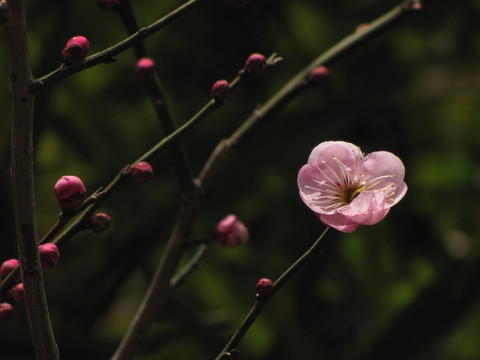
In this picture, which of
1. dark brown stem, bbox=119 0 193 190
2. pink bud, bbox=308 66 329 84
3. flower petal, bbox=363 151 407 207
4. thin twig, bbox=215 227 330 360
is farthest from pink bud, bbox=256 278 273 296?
pink bud, bbox=308 66 329 84

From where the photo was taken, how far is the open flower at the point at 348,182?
0.55m

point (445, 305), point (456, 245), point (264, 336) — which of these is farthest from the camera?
point (456, 245)

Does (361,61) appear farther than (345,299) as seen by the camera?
Yes

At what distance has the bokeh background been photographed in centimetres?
140

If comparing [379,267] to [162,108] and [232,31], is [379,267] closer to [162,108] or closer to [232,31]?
[232,31]

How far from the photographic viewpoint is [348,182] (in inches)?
25.5

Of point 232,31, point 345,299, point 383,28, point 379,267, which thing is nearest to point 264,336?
point 345,299

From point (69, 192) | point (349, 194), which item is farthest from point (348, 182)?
point (69, 192)

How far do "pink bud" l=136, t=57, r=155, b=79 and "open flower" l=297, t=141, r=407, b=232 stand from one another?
9.2 inches

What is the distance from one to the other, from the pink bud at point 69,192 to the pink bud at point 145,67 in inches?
9.0

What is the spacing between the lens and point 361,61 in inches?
68.4

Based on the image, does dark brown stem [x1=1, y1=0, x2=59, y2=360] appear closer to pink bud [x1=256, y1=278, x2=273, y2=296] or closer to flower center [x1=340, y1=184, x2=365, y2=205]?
pink bud [x1=256, y1=278, x2=273, y2=296]

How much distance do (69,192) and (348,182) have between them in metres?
0.26

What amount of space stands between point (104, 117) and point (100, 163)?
0.14m
